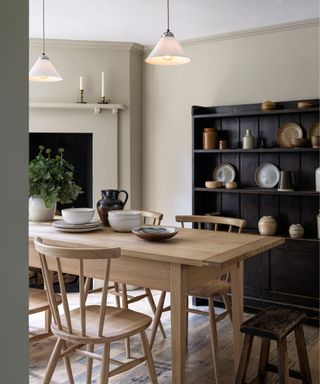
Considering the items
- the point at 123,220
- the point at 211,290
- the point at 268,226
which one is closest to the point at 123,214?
the point at 123,220

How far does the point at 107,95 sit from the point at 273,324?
3214 mm

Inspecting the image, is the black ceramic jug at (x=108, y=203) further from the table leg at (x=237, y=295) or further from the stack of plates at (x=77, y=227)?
the table leg at (x=237, y=295)

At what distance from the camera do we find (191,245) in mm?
2369

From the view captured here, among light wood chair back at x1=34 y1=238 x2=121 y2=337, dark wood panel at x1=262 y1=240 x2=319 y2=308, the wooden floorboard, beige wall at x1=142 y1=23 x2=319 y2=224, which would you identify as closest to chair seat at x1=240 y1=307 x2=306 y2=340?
the wooden floorboard

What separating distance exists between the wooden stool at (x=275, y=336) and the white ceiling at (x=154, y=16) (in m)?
2.40

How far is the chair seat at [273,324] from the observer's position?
7.22 feet

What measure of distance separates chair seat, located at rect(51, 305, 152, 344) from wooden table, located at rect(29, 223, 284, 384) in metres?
0.18

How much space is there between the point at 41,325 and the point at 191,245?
1.84 metres

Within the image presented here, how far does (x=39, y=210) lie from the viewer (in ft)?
10.4

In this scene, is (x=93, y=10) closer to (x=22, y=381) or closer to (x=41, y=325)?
(x=41, y=325)

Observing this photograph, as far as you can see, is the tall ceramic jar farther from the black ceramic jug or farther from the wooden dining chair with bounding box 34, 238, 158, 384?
the wooden dining chair with bounding box 34, 238, 158, 384

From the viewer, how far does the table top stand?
81.8 inches

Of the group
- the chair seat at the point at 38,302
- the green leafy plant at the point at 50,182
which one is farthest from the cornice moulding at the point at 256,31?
the chair seat at the point at 38,302

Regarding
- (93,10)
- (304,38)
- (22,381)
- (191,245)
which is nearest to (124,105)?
(93,10)
